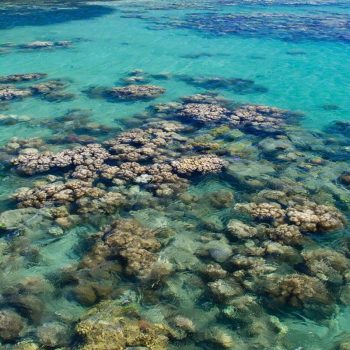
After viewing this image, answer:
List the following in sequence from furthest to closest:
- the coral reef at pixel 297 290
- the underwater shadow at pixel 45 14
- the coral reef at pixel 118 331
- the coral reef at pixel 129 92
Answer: the underwater shadow at pixel 45 14 → the coral reef at pixel 129 92 → the coral reef at pixel 297 290 → the coral reef at pixel 118 331

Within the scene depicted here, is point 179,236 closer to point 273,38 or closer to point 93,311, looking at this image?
point 93,311

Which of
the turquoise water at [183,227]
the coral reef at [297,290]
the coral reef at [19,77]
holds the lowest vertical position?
the coral reef at [19,77]

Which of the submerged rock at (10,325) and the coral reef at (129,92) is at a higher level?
the submerged rock at (10,325)

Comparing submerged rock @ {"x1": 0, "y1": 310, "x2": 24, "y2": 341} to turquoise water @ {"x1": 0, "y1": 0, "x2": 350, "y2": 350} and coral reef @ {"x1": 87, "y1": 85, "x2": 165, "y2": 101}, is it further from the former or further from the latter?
coral reef @ {"x1": 87, "y1": 85, "x2": 165, "y2": 101}

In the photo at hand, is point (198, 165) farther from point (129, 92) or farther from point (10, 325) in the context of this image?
point (129, 92)

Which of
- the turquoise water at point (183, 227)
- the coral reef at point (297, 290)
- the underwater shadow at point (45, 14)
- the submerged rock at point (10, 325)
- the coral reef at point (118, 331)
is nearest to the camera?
the coral reef at point (118, 331)

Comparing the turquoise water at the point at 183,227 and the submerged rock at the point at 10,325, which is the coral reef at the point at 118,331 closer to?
the turquoise water at the point at 183,227

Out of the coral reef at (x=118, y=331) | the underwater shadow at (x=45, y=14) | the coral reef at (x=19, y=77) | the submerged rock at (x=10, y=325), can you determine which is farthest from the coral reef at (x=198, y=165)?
the underwater shadow at (x=45, y=14)
